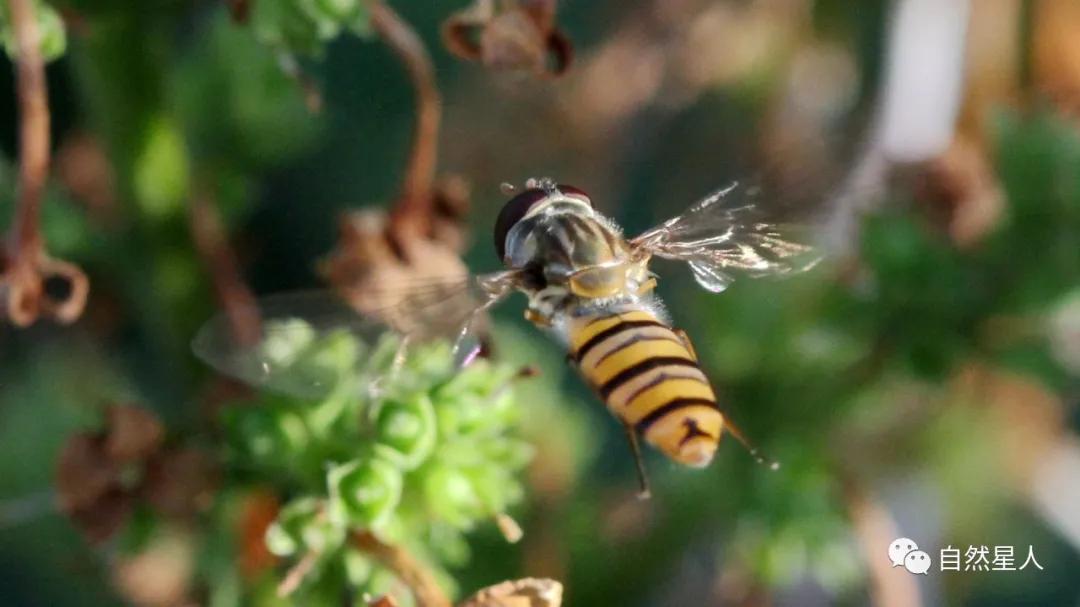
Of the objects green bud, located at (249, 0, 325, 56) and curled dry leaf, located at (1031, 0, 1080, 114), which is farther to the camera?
curled dry leaf, located at (1031, 0, 1080, 114)

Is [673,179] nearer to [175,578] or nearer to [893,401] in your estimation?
[893,401]

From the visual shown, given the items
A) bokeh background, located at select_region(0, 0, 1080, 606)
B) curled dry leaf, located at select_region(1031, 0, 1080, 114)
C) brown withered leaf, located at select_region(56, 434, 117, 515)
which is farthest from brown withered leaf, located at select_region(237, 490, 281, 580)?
curled dry leaf, located at select_region(1031, 0, 1080, 114)

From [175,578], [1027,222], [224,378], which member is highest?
[1027,222]

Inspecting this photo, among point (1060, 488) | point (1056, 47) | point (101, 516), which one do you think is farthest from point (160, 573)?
→ point (1056, 47)

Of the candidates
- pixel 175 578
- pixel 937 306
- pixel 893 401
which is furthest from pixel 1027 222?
pixel 175 578

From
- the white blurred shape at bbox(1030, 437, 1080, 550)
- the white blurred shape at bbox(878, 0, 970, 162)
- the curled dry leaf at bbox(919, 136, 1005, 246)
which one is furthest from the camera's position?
the white blurred shape at bbox(878, 0, 970, 162)

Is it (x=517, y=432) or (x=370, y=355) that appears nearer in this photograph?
(x=370, y=355)

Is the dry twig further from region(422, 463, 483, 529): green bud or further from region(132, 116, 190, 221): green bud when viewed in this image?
region(422, 463, 483, 529): green bud
